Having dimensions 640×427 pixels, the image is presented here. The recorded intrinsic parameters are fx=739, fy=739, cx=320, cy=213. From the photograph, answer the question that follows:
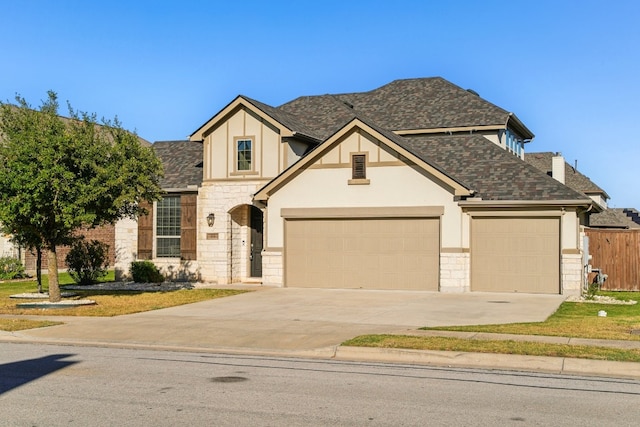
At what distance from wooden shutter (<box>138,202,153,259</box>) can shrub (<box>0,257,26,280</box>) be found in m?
7.03

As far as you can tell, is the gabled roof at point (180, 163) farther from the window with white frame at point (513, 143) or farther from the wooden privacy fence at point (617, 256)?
the wooden privacy fence at point (617, 256)

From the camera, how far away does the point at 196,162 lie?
31500 mm

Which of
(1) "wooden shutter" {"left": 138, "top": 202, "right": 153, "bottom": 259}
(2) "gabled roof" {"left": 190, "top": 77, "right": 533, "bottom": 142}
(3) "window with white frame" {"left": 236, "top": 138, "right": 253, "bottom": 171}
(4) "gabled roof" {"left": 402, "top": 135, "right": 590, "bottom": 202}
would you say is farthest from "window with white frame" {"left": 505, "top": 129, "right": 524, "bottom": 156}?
(1) "wooden shutter" {"left": 138, "top": 202, "right": 153, "bottom": 259}

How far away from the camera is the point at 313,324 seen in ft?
54.4

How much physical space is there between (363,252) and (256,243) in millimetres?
5227

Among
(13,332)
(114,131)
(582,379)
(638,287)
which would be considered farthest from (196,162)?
(582,379)

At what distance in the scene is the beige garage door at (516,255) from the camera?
24.0 metres

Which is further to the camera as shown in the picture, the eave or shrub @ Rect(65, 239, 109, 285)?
shrub @ Rect(65, 239, 109, 285)

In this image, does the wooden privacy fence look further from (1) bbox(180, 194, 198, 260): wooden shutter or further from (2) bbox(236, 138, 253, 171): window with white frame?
(1) bbox(180, 194, 198, 260): wooden shutter

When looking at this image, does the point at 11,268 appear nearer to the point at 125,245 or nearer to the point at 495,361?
the point at 125,245

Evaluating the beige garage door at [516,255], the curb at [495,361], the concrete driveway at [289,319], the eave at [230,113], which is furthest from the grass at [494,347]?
the eave at [230,113]

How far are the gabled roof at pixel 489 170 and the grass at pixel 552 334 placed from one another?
5.97m

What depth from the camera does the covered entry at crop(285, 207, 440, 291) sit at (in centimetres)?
2528

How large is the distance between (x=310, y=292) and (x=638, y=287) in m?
12.5
